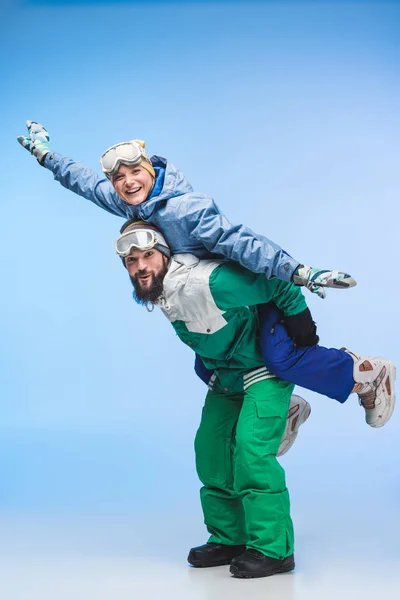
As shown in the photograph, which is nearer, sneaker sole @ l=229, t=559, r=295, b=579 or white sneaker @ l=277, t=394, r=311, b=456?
sneaker sole @ l=229, t=559, r=295, b=579

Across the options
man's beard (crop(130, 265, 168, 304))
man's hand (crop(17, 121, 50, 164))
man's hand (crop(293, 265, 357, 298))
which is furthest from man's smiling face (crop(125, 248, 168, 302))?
man's hand (crop(17, 121, 50, 164))

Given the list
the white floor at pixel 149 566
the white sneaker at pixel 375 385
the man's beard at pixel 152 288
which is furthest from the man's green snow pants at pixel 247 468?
the man's beard at pixel 152 288

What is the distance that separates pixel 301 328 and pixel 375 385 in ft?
1.57

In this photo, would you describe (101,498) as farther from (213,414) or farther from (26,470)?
(213,414)

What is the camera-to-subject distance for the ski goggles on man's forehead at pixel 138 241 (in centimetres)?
476

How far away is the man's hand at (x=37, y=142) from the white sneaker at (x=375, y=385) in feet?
5.11

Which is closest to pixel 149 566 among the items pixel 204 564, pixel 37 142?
pixel 204 564

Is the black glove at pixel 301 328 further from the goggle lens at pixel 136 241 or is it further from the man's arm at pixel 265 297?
the goggle lens at pixel 136 241

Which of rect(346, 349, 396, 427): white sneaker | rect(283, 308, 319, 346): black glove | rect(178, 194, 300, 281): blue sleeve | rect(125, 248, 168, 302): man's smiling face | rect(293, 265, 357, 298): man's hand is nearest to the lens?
rect(293, 265, 357, 298): man's hand

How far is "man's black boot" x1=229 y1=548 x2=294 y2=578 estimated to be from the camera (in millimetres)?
4809

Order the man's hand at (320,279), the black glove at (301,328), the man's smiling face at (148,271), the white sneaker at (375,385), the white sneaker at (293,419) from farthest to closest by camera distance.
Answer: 1. the white sneaker at (293,419)
2. the white sneaker at (375,385)
3. the black glove at (301,328)
4. the man's smiling face at (148,271)
5. the man's hand at (320,279)

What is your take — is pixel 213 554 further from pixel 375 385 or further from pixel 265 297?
pixel 265 297

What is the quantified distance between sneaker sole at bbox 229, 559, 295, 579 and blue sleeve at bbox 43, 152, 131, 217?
1.49 meters

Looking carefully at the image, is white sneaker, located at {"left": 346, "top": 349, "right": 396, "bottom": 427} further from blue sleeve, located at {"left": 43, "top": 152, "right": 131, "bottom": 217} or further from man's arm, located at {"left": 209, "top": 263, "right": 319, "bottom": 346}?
blue sleeve, located at {"left": 43, "top": 152, "right": 131, "bottom": 217}
